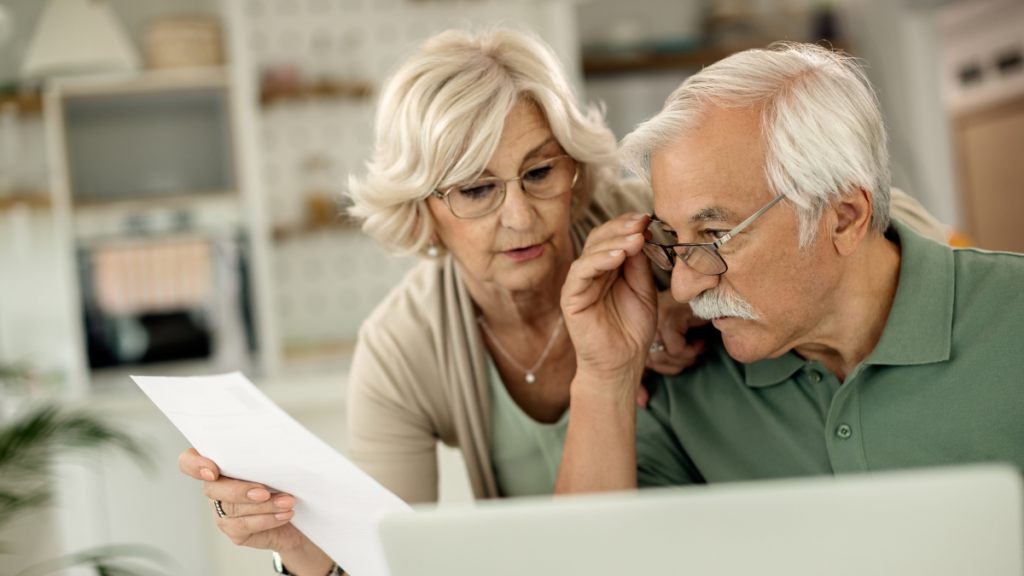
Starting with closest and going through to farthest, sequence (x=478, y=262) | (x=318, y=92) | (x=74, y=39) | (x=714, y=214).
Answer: (x=714, y=214) < (x=478, y=262) < (x=74, y=39) < (x=318, y=92)

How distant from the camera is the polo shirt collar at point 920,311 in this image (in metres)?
1.18

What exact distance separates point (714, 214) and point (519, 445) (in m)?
0.70

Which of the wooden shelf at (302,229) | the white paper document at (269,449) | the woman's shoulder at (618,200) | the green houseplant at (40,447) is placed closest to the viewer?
the white paper document at (269,449)

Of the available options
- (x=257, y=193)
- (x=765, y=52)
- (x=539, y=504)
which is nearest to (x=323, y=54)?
(x=257, y=193)

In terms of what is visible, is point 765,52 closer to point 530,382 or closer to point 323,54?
point 530,382

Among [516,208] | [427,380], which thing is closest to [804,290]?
[516,208]

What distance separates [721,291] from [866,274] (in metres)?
0.24

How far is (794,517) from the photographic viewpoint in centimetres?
59

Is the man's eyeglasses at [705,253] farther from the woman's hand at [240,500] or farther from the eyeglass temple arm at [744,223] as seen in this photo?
the woman's hand at [240,500]

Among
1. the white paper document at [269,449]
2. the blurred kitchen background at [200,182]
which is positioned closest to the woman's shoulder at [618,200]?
the white paper document at [269,449]

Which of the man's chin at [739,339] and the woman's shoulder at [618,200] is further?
the woman's shoulder at [618,200]

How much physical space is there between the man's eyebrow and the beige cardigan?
19.1 inches

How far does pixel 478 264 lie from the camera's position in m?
1.49

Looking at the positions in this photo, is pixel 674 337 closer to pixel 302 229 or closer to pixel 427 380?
pixel 427 380
